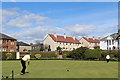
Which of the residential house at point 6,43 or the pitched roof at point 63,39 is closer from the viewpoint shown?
the residential house at point 6,43

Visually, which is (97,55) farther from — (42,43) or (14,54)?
(42,43)

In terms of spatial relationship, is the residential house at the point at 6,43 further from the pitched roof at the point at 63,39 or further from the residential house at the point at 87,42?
the residential house at the point at 87,42

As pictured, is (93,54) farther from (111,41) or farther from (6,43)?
(6,43)

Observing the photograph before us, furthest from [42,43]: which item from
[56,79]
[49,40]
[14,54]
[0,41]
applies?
[56,79]

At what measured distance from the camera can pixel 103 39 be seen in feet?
214

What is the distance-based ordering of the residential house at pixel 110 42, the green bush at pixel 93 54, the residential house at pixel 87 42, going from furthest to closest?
the residential house at pixel 87 42
the residential house at pixel 110 42
the green bush at pixel 93 54

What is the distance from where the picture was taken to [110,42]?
62406 mm

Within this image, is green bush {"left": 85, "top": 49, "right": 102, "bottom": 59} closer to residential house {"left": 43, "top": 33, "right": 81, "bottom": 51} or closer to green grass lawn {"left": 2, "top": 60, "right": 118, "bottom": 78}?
green grass lawn {"left": 2, "top": 60, "right": 118, "bottom": 78}

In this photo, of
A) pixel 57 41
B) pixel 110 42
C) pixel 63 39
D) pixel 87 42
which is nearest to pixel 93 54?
pixel 110 42

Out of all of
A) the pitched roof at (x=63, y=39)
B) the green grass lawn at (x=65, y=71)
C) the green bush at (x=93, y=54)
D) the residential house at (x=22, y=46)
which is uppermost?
the pitched roof at (x=63, y=39)

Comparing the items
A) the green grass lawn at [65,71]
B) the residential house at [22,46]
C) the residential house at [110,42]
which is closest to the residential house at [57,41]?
the residential house at [22,46]

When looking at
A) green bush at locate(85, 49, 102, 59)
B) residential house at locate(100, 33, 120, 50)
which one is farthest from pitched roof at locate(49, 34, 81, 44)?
green bush at locate(85, 49, 102, 59)

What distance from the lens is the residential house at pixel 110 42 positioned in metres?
60.6

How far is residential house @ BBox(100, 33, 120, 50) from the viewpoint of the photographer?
60.6m
